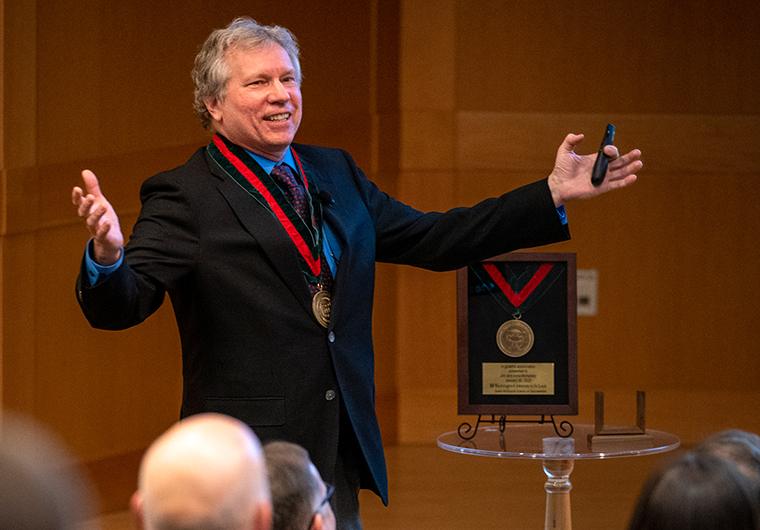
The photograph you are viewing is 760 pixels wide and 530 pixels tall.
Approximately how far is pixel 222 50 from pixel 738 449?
1.53 metres

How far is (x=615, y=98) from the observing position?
17.8 feet

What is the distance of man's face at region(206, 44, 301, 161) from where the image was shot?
2.27 m

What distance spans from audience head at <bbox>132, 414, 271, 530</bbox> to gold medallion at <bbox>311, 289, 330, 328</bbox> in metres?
1.05

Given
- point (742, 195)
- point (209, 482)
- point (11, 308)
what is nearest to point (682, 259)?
point (742, 195)

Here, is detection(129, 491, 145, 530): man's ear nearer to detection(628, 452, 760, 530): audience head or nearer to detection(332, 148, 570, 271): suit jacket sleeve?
detection(628, 452, 760, 530): audience head

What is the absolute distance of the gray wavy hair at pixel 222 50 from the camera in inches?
91.4

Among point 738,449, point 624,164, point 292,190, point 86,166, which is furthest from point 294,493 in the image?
point 86,166

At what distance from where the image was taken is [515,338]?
285 centimetres

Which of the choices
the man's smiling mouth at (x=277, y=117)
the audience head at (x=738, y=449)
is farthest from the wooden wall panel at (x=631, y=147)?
the audience head at (x=738, y=449)

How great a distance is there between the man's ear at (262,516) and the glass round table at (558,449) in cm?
150

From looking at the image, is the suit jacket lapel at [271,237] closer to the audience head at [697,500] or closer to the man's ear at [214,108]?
the man's ear at [214,108]

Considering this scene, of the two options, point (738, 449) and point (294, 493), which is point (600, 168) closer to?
point (738, 449)

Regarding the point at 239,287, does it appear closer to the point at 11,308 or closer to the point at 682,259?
the point at 11,308

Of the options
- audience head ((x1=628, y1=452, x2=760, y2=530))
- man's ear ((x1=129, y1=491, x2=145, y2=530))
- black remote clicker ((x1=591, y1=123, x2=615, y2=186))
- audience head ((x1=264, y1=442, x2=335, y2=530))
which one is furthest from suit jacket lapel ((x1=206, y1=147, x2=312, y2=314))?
audience head ((x1=628, y1=452, x2=760, y2=530))
